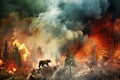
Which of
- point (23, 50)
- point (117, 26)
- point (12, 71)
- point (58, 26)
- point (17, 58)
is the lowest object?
point (12, 71)

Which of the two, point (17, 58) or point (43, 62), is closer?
point (43, 62)

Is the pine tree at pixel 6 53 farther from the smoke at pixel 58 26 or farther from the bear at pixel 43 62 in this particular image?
the bear at pixel 43 62

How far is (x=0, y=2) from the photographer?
26453 millimetres

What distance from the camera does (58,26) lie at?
26188 millimetres

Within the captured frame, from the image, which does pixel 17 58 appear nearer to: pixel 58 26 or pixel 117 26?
pixel 58 26

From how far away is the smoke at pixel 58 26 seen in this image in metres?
26.1

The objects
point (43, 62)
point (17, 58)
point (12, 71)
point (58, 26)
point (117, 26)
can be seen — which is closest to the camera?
point (43, 62)

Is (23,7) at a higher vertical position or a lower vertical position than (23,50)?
higher

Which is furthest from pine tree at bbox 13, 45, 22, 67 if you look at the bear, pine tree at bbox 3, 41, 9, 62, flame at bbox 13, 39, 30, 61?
the bear

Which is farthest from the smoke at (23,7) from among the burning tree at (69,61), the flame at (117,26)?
the flame at (117,26)

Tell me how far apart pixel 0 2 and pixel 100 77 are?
10691mm

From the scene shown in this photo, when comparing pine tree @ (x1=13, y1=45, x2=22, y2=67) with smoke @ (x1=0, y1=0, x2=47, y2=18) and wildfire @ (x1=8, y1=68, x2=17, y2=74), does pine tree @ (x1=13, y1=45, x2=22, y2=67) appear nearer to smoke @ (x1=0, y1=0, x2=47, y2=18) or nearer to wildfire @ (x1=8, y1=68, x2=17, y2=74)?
wildfire @ (x1=8, y1=68, x2=17, y2=74)

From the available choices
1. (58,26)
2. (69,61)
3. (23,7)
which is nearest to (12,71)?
(69,61)

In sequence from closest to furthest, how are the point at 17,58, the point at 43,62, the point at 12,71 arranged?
1. the point at 43,62
2. the point at 12,71
3. the point at 17,58
